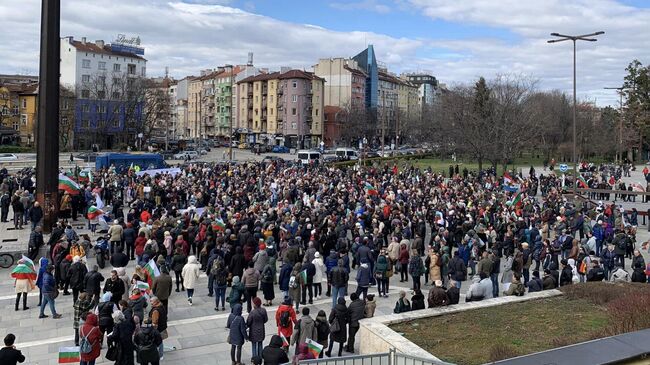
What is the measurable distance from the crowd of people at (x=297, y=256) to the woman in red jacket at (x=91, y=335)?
0.03 metres

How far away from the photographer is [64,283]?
13992mm

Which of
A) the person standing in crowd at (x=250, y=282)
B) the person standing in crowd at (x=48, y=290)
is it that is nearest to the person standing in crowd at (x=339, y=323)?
the person standing in crowd at (x=250, y=282)

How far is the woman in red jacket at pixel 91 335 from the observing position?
946 centimetres

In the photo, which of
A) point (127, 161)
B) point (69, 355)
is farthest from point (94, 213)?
point (127, 161)

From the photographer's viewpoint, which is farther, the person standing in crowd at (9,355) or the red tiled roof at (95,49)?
the red tiled roof at (95,49)

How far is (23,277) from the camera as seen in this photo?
13492mm

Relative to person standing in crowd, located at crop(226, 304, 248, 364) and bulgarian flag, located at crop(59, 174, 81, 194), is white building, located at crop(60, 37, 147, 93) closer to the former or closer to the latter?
bulgarian flag, located at crop(59, 174, 81, 194)

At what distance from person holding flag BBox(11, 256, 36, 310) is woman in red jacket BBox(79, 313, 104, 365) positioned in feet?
16.0

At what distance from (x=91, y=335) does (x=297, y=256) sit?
6698 mm

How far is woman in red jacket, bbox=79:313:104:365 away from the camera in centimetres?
946

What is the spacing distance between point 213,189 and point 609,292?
20.4 meters

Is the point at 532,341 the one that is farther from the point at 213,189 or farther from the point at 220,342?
the point at 213,189

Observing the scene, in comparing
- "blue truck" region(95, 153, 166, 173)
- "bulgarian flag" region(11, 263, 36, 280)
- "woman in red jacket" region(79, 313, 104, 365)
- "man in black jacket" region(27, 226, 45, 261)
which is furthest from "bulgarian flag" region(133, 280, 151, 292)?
"blue truck" region(95, 153, 166, 173)

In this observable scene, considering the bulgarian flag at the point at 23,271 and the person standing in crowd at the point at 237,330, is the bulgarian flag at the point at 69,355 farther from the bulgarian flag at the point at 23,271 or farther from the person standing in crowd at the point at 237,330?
the bulgarian flag at the point at 23,271
